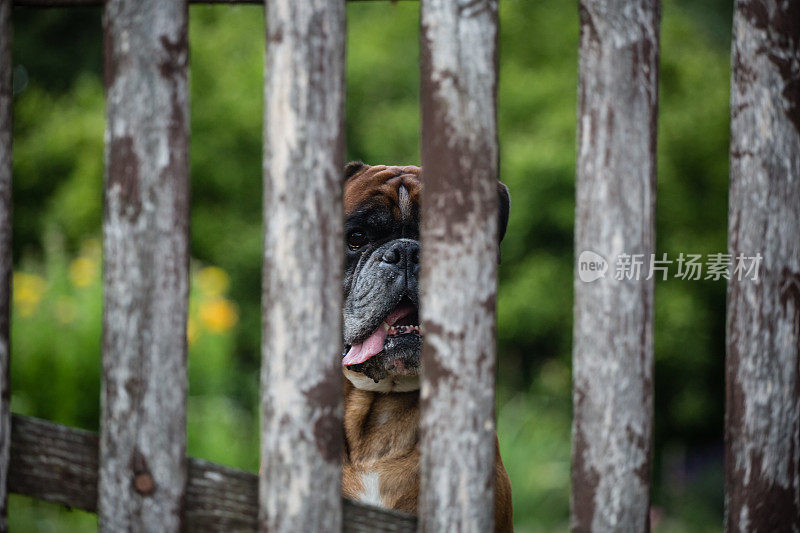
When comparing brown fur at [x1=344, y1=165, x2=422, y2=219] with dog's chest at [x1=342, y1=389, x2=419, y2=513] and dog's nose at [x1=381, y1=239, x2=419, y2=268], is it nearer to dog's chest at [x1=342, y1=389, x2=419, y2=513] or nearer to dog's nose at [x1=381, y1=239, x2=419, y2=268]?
dog's nose at [x1=381, y1=239, x2=419, y2=268]

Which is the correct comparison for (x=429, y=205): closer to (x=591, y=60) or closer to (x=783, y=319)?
(x=591, y=60)

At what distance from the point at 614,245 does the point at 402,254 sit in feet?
4.01

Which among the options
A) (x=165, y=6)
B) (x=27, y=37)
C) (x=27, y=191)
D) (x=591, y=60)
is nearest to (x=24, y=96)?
(x=27, y=191)

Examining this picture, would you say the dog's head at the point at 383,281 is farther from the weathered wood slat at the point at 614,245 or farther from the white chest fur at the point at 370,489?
the weathered wood slat at the point at 614,245

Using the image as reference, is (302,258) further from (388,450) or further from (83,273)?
(83,273)

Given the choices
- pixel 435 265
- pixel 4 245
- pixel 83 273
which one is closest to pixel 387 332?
pixel 435 265

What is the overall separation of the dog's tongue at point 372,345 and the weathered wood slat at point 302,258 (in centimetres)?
105

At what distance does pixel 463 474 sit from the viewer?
1571 mm

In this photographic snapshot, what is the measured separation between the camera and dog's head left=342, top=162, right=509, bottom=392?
2621 mm

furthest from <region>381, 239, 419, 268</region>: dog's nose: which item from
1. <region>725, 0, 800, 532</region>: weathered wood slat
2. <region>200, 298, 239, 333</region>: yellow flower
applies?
<region>200, 298, 239, 333</region>: yellow flower

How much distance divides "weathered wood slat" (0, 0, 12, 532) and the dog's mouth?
1216 mm

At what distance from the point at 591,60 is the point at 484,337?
628 millimetres

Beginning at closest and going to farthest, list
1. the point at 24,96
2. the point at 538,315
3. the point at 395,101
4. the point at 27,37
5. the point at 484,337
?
1. the point at 484,337
2. the point at 538,315
3. the point at 395,101
4. the point at 24,96
5. the point at 27,37

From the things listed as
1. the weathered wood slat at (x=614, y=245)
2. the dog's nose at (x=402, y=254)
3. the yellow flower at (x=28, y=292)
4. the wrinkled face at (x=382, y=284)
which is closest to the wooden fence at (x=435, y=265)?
the weathered wood slat at (x=614, y=245)
